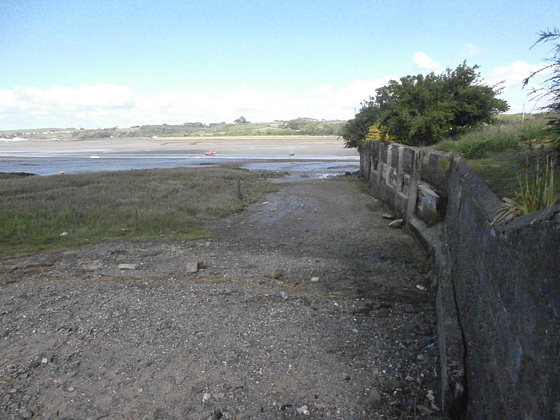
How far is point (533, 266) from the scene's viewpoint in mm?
2258

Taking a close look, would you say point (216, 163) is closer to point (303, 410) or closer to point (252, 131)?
point (303, 410)

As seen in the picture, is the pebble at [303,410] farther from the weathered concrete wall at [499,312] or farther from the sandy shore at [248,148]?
the sandy shore at [248,148]

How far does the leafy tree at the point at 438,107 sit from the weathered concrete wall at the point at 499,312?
10.4m

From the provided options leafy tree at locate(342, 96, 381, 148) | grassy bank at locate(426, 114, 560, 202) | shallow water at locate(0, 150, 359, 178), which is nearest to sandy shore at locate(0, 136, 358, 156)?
shallow water at locate(0, 150, 359, 178)

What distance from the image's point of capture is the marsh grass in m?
10.8

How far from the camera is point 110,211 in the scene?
13461 millimetres

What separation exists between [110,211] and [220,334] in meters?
9.43

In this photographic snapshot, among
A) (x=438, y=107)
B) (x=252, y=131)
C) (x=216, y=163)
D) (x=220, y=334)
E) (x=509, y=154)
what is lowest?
(x=220, y=334)

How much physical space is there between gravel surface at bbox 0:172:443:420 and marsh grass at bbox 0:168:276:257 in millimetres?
1701

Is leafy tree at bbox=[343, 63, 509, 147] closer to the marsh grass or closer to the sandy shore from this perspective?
the marsh grass

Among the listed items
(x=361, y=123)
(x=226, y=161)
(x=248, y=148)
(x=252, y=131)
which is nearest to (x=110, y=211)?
(x=361, y=123)

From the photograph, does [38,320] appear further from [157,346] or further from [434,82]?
[434,82]

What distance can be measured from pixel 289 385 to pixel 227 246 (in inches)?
222

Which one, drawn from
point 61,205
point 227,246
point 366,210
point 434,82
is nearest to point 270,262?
point 227,246
